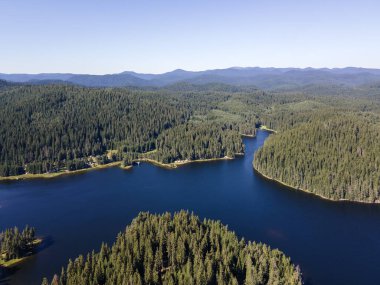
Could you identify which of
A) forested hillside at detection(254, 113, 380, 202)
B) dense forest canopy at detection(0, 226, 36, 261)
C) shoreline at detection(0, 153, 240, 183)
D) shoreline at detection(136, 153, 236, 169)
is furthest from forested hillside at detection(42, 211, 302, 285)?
shoreline at detection(136, 153, 236, 169)

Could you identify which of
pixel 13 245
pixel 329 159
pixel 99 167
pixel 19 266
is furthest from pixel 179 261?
pixel 99 167

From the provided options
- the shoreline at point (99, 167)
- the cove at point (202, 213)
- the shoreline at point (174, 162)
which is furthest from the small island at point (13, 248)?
the shoreline at point (174, 162)

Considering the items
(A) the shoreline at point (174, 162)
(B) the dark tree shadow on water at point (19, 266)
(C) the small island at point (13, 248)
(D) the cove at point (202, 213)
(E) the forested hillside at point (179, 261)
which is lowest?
(A) the shoreline at point (174, 162)

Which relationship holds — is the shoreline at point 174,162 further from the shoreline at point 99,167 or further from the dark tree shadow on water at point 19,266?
the dark tree shadow on water at point 19,266

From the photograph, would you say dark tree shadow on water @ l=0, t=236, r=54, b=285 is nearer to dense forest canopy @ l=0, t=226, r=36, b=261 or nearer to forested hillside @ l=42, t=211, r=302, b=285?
dense forest canopy @ l=0, t=226, r=36, b=261

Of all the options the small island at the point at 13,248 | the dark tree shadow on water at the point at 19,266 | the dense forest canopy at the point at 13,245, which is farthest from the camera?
the dense forest canopy at the point at 13,245

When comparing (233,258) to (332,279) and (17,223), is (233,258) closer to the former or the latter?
(332,279)
